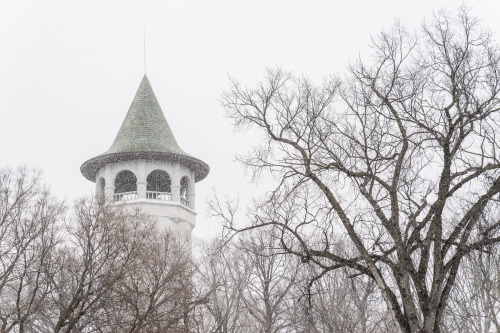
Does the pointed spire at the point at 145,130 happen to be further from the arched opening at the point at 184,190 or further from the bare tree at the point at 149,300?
the bare tree at the point at 149,300

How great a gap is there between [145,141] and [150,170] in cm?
165

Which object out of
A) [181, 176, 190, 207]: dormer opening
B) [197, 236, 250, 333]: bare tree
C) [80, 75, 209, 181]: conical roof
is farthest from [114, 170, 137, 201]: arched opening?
[197, 236, 250, 333]: bare tree

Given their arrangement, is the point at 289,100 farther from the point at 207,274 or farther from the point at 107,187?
the point at 107,187

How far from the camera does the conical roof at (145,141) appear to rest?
38.2m

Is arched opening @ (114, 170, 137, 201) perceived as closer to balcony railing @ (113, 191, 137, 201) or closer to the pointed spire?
balcony railing @ (113, 191, 137, 201)

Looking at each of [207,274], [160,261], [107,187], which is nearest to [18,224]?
[160,261]

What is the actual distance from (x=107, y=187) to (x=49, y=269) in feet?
57.6

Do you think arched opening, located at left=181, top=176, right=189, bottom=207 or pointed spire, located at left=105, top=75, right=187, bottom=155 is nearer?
pointed spire, located at left=105, top=75, right=187, bottom=155

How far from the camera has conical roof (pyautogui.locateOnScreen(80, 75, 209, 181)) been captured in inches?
1503

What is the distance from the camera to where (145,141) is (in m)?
38.8

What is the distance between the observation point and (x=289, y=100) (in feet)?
49.1

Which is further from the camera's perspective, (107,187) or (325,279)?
(107,187)

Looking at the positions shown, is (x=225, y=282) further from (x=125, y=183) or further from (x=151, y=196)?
(x=125, y=183)

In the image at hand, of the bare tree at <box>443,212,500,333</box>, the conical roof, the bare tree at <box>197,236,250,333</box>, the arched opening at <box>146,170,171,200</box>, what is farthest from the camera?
the arched opening at <box>146,170,171,200</box>
